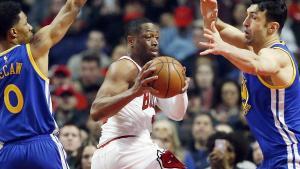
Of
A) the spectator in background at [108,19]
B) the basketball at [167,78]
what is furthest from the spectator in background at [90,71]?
the basketball at [167,78]

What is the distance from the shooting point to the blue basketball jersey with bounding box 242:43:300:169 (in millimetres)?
8016

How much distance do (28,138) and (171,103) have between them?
1555 mm

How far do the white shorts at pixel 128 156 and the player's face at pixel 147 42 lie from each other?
86cm

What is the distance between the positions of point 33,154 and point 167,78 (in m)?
1.47

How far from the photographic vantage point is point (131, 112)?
329 inches

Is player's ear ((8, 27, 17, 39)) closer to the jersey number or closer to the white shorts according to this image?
the jersey number

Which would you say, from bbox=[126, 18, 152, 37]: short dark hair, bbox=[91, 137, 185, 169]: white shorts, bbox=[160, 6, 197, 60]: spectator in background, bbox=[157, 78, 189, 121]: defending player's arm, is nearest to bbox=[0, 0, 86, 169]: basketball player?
bbox=[91, 137, 185, 169]: white shorts

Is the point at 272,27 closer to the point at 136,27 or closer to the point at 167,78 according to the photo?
the point at 167,78

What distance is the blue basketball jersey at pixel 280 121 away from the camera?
8.02 m

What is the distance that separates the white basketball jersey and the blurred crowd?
84.6 inches

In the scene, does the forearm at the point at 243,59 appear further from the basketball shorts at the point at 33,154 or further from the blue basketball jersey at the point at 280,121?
the basketball shorts at the point at 33,154

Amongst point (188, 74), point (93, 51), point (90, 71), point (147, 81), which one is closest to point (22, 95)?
point (147, 81)

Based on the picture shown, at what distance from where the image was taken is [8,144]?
8.20 meters

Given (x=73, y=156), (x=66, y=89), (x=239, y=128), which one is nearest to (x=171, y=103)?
(x=73, y=156)
